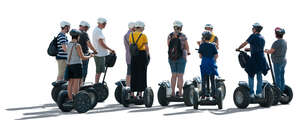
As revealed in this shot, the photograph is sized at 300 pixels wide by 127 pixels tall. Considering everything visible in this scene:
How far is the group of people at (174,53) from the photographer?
57.0 feet

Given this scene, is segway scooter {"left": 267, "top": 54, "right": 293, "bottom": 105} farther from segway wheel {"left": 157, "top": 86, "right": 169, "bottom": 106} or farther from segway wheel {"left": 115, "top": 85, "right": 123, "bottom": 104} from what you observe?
segway wheel {"left": 115, "top": 85, "right": 123, "bottom": 104}

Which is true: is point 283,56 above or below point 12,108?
above

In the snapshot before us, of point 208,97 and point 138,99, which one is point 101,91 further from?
point 208,97

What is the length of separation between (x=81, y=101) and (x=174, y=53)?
10.5 ft

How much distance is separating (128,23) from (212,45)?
9.71 ft

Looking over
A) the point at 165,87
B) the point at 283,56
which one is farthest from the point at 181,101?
the point at 283,56

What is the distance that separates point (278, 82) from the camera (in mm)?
18922

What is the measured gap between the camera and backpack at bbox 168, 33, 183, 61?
727 inches

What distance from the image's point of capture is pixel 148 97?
1814cm

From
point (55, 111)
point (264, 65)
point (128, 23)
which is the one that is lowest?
point (55, 111)

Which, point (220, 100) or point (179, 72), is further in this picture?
point (179, 72)

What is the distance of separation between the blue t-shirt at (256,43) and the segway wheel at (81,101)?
4.67 m

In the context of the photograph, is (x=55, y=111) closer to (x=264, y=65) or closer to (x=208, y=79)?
(x=208, y=79)

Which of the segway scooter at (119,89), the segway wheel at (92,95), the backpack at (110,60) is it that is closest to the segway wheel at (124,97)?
the segway scooter at (119,89)
